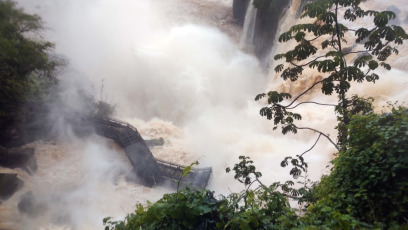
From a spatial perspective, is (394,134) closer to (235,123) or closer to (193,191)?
(193,191)

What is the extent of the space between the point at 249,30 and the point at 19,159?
21.7 meters

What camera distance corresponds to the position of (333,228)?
2160 mm

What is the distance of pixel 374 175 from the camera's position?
106 inches

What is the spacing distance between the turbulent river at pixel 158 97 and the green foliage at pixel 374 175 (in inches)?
289

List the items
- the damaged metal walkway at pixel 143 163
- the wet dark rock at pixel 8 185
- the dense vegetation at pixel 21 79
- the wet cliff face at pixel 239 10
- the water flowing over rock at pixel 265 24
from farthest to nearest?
the wet cliff face at pixel 239 10, the water flowing over rock at pixel 265 24, the damaged metal walkway at pixel 143 163, the dense vegetation at pixel 21 79, the wet dark rock at pixel 8 185

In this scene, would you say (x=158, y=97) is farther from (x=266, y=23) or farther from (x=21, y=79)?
(x=266, y=23)

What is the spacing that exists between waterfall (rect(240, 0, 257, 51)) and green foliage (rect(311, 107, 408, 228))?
23.0 m

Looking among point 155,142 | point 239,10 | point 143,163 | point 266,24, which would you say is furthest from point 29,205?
point 239,10

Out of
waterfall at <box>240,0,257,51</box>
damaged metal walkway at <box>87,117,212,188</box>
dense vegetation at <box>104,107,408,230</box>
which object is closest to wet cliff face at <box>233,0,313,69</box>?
waterfall at <box>240,0,257,51</box>

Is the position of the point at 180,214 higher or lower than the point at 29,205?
lower

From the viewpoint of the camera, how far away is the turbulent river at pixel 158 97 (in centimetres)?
1015

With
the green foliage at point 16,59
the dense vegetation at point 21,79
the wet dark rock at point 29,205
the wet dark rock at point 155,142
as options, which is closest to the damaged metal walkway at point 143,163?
the wet dark rock at point 155,142

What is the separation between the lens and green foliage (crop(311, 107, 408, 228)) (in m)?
2.58

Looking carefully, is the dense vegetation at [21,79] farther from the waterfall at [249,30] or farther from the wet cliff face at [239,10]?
the wet cliff face at [239,10]
